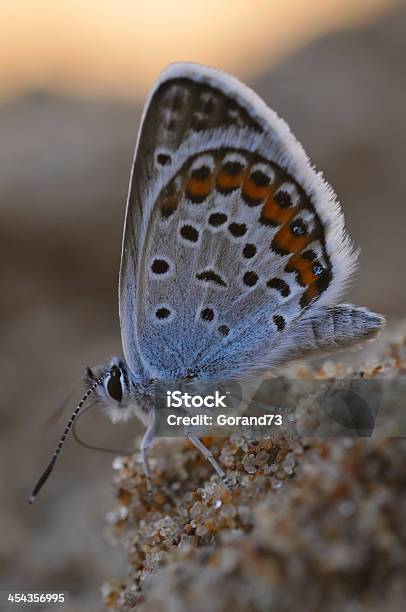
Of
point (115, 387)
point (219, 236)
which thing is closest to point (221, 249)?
point (219, 236)

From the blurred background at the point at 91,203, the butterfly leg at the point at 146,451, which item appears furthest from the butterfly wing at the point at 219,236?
the blurred background at the point at 91,203

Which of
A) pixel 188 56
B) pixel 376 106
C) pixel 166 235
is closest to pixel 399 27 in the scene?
pixel 376 106

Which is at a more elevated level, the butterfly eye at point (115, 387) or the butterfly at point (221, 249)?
the butterfly at point (221, 249)

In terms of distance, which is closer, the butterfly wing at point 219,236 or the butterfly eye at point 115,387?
the butterfly wing at point 219,236

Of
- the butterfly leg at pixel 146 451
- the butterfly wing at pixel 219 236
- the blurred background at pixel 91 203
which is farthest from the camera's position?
the blurred background at pixel 91 203

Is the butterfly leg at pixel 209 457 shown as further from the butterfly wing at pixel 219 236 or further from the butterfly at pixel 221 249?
the butterfly wing at pixel 219 236

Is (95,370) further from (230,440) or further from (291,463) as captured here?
(291,463)

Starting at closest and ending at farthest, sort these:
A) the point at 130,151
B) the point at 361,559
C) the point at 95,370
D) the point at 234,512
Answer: the point at 361,559, the point at 234,512, the point at 95,370, the point at 130,151
